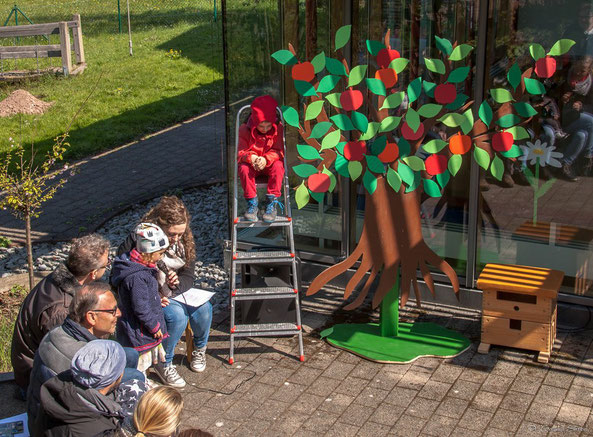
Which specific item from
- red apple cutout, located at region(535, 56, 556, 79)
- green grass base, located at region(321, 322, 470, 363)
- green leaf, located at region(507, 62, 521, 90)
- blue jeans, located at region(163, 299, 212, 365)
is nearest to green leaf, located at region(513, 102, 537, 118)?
green leaf, located at region(507, 62, 521, 90)

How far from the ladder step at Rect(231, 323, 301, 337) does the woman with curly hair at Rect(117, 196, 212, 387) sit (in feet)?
1.24

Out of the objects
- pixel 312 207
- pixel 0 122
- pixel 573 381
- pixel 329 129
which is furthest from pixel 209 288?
pixel 0 122

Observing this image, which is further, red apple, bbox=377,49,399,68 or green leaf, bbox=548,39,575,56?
red apple, bbox=377,49,399,68

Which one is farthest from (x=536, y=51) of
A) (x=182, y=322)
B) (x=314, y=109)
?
(x=182, y=322)

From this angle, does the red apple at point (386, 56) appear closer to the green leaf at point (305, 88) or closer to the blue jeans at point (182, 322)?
the green leaf at point (305, 88)

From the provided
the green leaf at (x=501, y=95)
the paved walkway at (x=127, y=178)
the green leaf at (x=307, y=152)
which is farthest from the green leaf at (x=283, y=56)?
the paved walkway at (x=127, y=178)

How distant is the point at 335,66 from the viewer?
688 centimetres

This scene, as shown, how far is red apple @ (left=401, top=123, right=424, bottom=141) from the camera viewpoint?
272 inches

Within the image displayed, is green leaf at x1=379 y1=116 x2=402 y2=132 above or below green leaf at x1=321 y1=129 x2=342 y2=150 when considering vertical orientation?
above

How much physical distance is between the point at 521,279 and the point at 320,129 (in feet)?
7.06

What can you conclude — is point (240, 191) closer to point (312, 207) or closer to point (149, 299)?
point (312, 207)

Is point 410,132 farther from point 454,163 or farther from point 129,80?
point 129,80

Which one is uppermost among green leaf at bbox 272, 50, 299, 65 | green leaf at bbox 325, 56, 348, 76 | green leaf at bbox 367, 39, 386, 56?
green leaf at bbox 367, 39, 386, 56

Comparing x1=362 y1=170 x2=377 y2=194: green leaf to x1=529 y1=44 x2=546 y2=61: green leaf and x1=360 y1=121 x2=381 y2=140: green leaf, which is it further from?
x1=529 y1=44 x2=546 y2=61: green leaf
